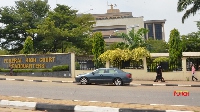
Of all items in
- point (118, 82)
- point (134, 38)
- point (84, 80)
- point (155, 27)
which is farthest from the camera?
point (155, 27)

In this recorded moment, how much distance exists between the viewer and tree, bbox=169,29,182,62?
1006 inches

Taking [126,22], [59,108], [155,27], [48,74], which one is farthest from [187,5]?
[155,27]

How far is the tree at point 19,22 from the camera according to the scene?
4309cm

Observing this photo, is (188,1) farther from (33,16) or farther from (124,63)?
(33,16)

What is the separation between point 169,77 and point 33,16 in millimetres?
29379

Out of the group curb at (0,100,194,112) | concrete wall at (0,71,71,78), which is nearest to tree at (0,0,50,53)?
concrete wall at (0,71,71,78)

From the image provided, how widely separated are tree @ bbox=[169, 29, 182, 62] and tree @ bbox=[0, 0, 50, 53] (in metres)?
24.5

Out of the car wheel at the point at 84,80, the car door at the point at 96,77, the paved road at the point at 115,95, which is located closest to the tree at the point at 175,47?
the car door at the point at 96,77

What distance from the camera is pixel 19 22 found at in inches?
1726

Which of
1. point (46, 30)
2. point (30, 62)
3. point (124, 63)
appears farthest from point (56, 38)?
point (124, 63)

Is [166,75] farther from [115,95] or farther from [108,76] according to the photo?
[115,95]

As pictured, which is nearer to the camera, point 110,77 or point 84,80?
point 110,77

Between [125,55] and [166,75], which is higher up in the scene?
[125,55]

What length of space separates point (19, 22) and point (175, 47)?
27.7 metres
